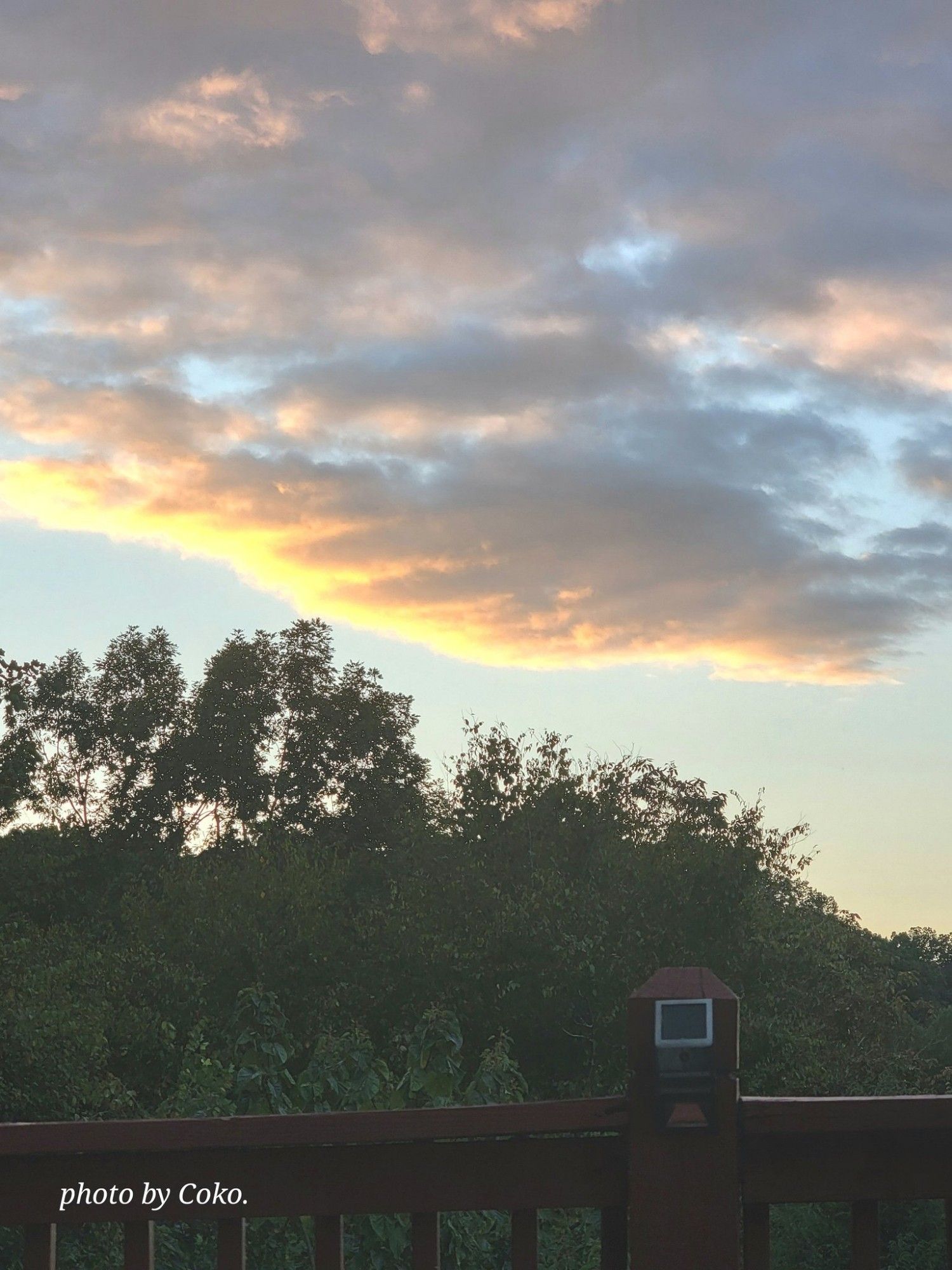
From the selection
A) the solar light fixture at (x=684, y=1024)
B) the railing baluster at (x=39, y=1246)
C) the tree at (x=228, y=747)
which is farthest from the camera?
the tree at (x=228, y=747)

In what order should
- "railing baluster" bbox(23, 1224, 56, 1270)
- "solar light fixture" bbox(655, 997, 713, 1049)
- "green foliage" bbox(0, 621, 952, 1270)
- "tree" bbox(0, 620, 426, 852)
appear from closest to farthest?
"solar light fixture" bbox(655, 997, 713, 1049) < "railing baluster" bbox(23, 1224, 56, 1270) < "green foliage" bbox(0, 621, 952, 1270) < "tree" bbox(0, 620, 426, 852)

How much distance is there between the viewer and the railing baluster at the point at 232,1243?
2.37 meters

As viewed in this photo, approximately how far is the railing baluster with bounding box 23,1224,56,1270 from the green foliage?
→ 1147 cm

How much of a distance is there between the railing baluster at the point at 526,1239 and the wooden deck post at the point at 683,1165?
193 mm

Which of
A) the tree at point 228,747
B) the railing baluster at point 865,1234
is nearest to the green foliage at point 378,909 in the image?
the tree at point 228,747

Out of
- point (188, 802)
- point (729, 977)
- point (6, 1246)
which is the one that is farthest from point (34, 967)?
point (188, 802)

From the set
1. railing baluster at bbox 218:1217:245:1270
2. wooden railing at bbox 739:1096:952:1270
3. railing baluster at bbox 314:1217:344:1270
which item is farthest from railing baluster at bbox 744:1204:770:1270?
railing baluster at bbox 218:1217:245:1270

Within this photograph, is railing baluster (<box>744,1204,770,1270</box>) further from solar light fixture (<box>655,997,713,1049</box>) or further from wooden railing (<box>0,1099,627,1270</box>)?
solar light fixture (<box>655,997,713,1049</box>)

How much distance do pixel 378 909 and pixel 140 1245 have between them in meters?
23.8

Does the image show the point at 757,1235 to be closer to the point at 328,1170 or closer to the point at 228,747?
the point at 328,1170

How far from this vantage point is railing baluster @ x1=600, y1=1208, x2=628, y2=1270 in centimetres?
238

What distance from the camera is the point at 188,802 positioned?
34688mm

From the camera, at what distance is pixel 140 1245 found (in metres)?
2.41

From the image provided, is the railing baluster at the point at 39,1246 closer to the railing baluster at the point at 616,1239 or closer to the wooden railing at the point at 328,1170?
the wooden railing at the point at 328,1170
